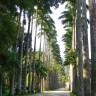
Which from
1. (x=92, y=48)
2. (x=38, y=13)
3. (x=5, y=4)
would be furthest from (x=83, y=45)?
(x=38, y=13)

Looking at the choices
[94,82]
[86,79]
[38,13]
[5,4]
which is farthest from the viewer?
[38,13]

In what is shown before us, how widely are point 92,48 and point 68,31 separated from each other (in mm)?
39413

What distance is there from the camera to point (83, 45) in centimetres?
2358

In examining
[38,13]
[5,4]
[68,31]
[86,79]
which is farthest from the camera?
[68,31]

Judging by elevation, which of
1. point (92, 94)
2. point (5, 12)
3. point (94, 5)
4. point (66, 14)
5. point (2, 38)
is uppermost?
point (66, 14)

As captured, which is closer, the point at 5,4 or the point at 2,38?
the point at 2,38

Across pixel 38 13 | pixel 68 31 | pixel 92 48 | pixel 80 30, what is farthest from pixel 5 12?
pixel 68 31

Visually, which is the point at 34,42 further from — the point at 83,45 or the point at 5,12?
the point at 5,12

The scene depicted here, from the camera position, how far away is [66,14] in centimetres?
5075

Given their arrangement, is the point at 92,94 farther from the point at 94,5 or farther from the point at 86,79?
the point at 94,5

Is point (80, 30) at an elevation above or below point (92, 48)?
above

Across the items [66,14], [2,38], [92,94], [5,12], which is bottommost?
[92,94]

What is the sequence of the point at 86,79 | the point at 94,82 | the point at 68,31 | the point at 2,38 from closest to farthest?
the point at 2,38
the point at 94,82
the point at 86,79
the point at 68,31

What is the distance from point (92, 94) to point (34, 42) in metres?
31.3
